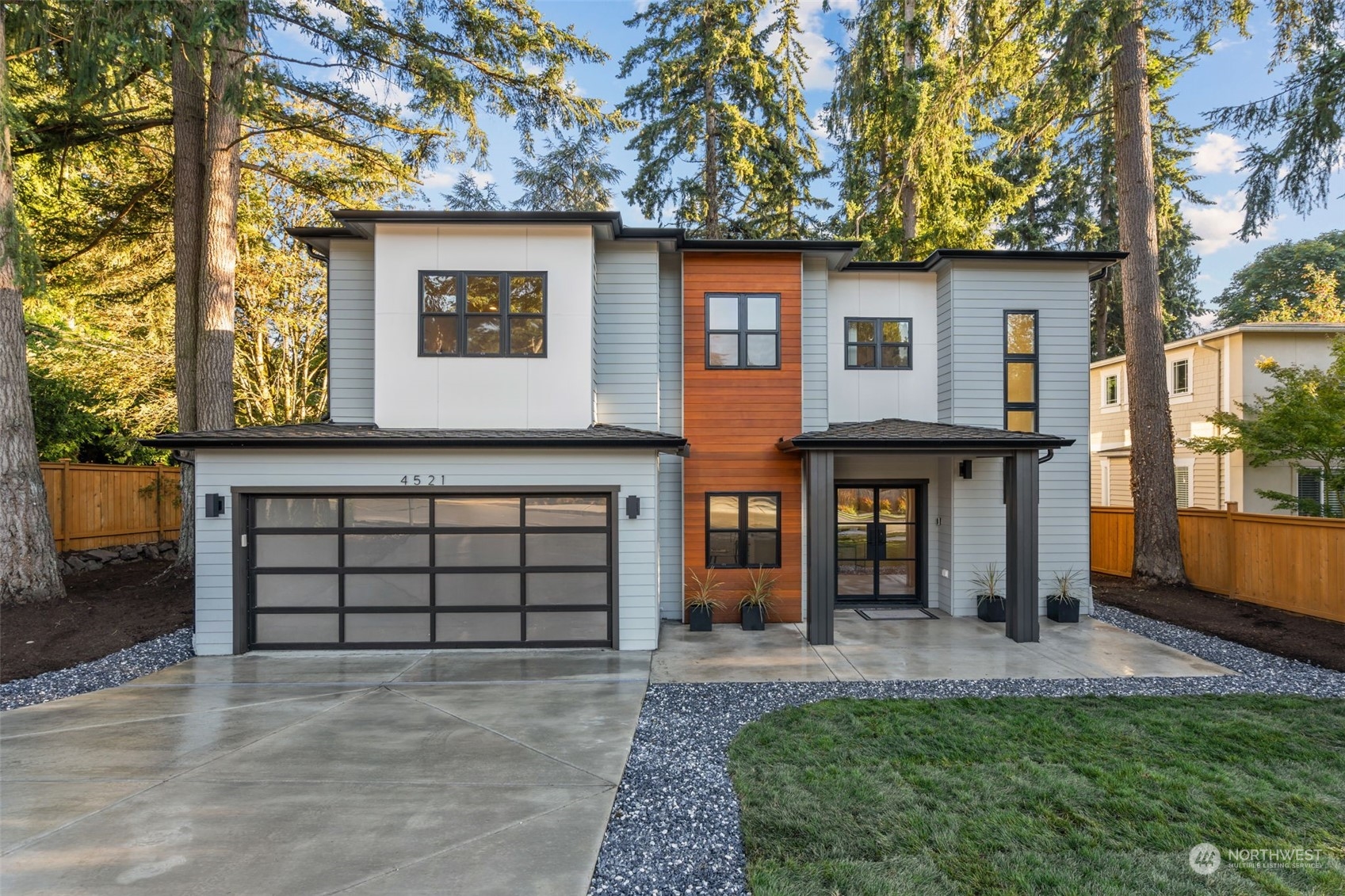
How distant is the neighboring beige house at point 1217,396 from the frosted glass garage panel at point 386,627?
1391cm

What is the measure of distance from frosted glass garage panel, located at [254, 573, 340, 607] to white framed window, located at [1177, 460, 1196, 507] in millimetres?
19034

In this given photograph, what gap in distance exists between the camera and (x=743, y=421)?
9188 millimetres

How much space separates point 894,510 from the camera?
1011cm

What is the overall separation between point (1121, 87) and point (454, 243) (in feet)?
36.8

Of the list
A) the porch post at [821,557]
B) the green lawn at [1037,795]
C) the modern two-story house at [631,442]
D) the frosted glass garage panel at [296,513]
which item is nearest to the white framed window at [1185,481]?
the modern two-story house at [631,442]

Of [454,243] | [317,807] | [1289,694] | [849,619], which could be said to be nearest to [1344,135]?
[1289,694]

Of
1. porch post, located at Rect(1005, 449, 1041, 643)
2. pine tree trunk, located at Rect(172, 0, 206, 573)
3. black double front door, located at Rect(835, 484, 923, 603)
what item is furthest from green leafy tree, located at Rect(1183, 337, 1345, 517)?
pine tree trunk, located at Rect(172, 0, 206, 573)

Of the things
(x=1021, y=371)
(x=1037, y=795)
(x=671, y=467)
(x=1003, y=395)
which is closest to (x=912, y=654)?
(x=1037, y=795)

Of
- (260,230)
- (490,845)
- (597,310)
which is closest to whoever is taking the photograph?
(490,845)

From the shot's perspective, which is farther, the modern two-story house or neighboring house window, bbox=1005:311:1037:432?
neighboring house window, bbox=1005:311:1037:432

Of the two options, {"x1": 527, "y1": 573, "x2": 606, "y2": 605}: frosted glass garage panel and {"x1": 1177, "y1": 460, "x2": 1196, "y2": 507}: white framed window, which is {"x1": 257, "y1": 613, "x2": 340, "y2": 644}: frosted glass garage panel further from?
{"x1": 1177, "y1": 460, "x2": 1196, "y2": 507}: white framed window

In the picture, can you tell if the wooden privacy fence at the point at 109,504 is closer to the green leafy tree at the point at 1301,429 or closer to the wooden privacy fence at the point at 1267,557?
the wooden privacy fence at the point at 1267,557

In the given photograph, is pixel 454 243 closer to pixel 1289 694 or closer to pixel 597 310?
pixel 597 310

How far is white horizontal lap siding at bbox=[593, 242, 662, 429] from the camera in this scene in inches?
359
